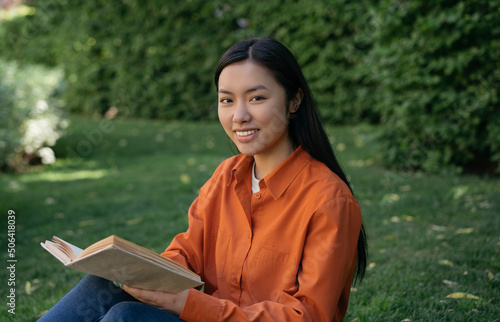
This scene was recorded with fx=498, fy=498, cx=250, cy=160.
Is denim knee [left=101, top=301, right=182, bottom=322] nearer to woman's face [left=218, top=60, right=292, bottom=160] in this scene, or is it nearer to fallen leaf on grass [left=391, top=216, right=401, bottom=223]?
woman's face [left=218, top=60, right=292, bottom=160]

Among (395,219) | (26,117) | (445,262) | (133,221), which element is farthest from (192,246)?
(26,117)

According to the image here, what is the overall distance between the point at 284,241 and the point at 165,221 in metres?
3.17

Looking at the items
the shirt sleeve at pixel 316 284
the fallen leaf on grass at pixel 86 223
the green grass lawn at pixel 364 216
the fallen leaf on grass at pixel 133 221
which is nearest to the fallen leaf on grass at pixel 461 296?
the green grass lawn at pixel 364 216

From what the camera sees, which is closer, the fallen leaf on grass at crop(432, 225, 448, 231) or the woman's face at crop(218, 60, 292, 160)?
the woman's face at crop(218, 60, 292, 160)

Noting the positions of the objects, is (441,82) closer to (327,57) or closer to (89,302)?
(327,57)

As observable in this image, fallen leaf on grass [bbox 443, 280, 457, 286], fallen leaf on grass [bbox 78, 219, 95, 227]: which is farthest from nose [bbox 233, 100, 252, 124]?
fallen leaf on grass [bbox 78, 219, 95, 227]

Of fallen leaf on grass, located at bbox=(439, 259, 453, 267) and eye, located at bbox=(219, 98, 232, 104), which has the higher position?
eye, located at bbox=(219, 98, 232, 104)

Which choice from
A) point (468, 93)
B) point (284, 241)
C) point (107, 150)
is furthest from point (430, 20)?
point (107, 150)

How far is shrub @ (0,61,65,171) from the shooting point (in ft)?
21.6

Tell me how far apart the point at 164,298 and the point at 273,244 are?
1.30 ft

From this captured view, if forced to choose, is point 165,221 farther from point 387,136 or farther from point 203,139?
point 203,139

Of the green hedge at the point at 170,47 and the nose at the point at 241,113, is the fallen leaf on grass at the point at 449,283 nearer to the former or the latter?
the nose at the point at 241,113

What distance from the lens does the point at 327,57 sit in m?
9.43

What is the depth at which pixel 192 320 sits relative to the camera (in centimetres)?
152
